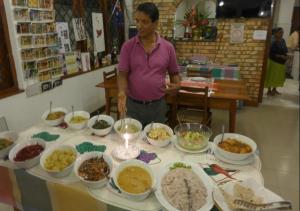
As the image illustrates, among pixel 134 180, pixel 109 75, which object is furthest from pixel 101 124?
pixel 109 75

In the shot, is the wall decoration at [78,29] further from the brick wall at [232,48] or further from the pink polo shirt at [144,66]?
the pink polo shirt at [144,66]

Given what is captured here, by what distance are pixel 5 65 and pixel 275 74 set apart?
4844 millimetres

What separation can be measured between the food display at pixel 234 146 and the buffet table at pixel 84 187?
7 centimetres

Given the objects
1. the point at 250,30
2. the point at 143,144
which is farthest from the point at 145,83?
the point at 250,30

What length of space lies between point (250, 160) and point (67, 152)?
3.32ft

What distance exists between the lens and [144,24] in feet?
5.05

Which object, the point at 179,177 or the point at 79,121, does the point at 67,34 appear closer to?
the point at 79,121

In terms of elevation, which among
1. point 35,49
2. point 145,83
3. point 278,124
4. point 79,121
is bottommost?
point 278,124

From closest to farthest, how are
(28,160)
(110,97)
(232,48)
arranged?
(28,160) < (110,97) < (232,48)

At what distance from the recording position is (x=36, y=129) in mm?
1632

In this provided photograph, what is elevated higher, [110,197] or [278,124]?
[110,197]

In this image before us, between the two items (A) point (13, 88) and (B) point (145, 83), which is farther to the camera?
(A) point (13, 88)

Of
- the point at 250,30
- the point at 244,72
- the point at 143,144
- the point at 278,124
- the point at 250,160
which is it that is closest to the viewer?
the point at 250,160

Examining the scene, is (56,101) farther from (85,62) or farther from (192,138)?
(192,138)
